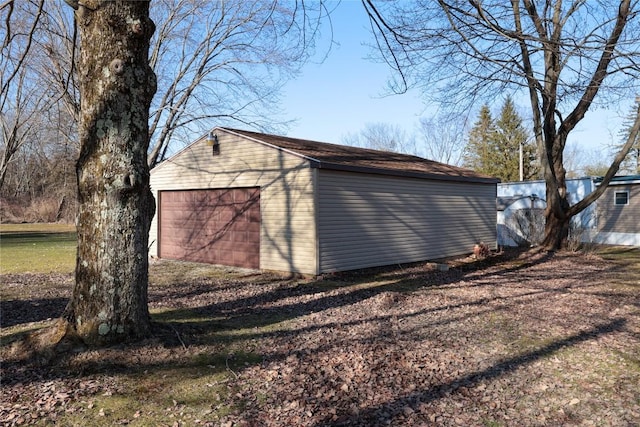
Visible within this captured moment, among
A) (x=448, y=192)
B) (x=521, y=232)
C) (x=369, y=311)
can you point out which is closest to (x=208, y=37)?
(x=448, y=192)

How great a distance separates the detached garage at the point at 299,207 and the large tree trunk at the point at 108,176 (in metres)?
6.06

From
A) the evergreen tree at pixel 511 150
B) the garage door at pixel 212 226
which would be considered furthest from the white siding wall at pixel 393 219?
the evergreen tree at pixel 511 150

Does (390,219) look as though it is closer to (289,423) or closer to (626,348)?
(626,348)

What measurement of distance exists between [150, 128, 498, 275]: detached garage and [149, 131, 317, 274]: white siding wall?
2cm

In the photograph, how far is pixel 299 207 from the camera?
10.9m

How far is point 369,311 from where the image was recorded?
7004mm

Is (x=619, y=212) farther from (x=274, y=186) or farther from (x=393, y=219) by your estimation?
(x=274, y=186)

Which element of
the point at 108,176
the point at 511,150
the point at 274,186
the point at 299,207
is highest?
the point at 511,150

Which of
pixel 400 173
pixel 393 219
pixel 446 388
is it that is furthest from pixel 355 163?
pixel 446 388

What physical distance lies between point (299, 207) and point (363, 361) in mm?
6451

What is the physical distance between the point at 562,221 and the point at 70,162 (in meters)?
29.5

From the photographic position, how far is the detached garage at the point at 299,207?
10891 millimetres

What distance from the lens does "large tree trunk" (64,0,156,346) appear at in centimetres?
461

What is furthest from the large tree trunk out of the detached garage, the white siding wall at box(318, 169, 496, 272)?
the white siding wall at box(318, 169, 496, 272)
